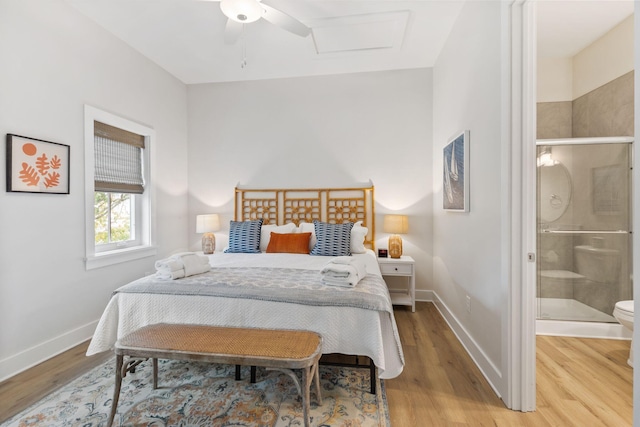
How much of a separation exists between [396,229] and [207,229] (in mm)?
2420

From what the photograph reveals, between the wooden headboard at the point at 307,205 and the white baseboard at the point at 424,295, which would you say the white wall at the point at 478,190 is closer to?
the white baseboard at the point at 424,295

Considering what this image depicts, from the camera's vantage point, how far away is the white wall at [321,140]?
12.4ft

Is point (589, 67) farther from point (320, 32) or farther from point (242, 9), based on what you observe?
point (242, 9)

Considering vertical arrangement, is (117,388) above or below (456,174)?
below

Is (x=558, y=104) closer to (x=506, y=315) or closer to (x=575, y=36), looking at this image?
(x=575, y=36)

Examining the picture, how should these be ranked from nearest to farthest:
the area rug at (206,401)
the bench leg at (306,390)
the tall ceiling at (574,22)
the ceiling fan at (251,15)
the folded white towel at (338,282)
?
the bench leg at (306,390) < the area rug at (206,401) < the folded white towel at (338,282) < the ceiling fan at (251,15) < the tall ceiling at (574,22)

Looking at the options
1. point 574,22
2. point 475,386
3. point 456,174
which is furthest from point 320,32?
point 475,386

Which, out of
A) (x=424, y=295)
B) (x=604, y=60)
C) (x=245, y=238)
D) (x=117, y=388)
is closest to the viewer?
(x=117, y=388)

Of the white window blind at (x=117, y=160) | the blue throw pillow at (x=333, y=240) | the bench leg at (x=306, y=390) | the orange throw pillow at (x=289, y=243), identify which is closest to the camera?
the bench leg at (x=306, y=390)

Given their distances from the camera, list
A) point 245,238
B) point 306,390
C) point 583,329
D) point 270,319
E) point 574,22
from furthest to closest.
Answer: point 245,238
point 574,22
point 583,329
point 270,319
point 306,390

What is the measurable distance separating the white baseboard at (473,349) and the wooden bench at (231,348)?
114 cm

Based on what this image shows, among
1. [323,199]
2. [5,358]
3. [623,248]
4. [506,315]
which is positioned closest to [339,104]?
[323,199]

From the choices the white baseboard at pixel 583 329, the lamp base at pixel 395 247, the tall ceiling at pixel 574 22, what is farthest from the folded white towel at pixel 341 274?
the tall ceiling at pixel 574 22

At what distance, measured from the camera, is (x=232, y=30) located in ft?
7.73
